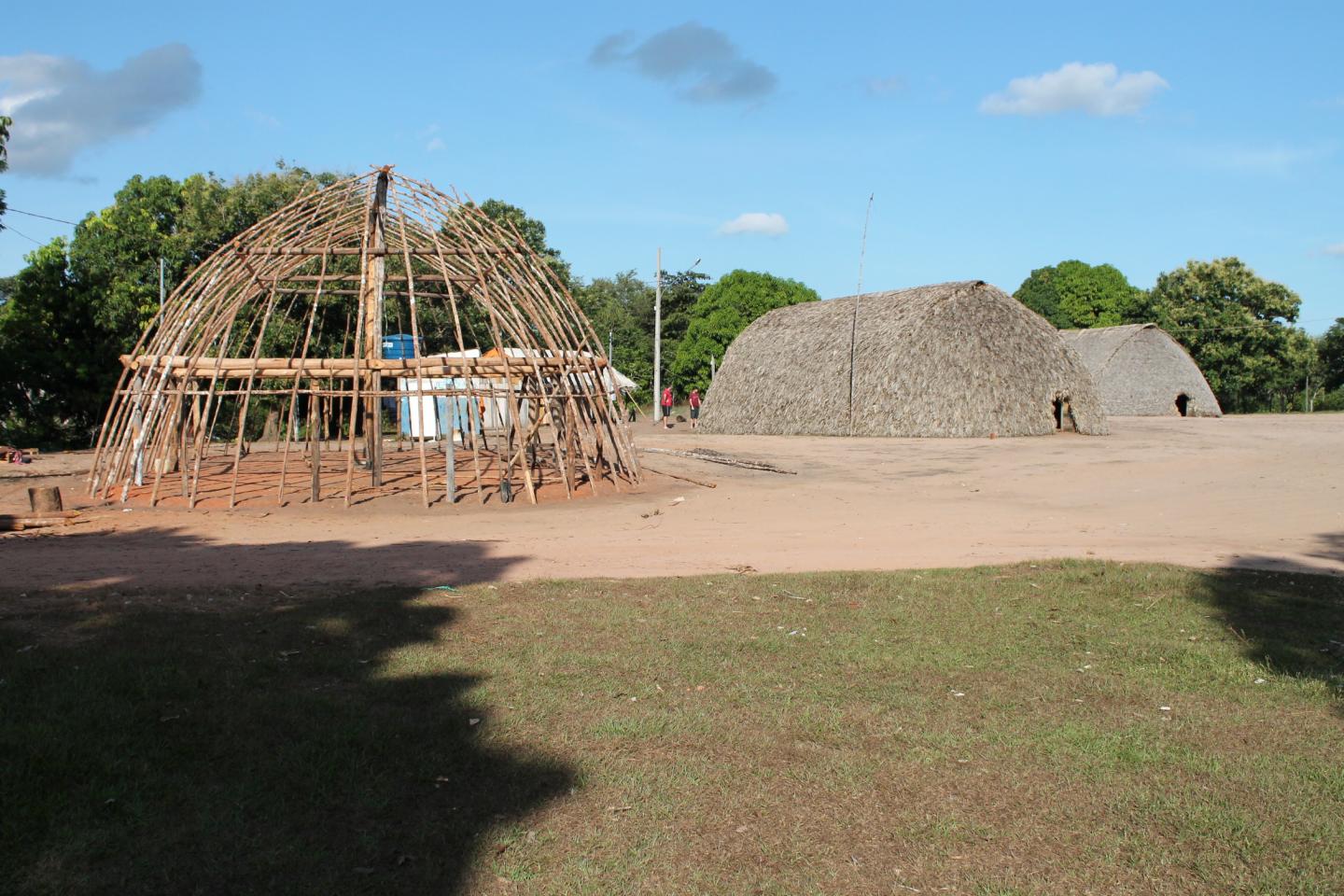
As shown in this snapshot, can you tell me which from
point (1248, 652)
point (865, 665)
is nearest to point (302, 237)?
point (865, 665)

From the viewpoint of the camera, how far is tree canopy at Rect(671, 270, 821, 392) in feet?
234

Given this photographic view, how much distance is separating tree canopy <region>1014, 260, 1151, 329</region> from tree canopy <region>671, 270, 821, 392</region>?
20670 mm

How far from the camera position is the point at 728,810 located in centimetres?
514

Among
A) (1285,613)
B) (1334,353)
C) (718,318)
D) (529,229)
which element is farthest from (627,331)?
(1285,613)

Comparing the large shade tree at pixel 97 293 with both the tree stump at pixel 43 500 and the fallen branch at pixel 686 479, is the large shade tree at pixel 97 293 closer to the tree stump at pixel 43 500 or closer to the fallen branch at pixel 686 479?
the tree stump at pixel 43 500

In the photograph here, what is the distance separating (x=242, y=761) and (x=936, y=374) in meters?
30.5

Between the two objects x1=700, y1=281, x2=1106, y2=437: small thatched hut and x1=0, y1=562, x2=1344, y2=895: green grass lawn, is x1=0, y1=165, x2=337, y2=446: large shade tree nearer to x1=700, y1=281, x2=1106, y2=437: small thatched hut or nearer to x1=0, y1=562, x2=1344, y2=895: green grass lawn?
x1=700, y1=281, x2=1106, y2=437: small thatched hut

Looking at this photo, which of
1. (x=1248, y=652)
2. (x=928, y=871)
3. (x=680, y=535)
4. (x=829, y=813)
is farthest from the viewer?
(x=680, y=535)

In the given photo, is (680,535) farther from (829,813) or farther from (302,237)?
(302,237)

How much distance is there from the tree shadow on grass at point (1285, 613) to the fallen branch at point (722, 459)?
1231cm

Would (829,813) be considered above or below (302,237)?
below

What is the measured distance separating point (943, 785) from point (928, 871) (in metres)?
0.89

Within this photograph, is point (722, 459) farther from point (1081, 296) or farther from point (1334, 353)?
point (1081, 296)

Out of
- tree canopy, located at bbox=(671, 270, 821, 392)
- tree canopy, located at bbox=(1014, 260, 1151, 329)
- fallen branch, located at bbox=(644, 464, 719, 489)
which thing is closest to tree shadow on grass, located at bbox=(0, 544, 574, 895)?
fallen branch, located at bbox=(644, 464, 719, 489)
